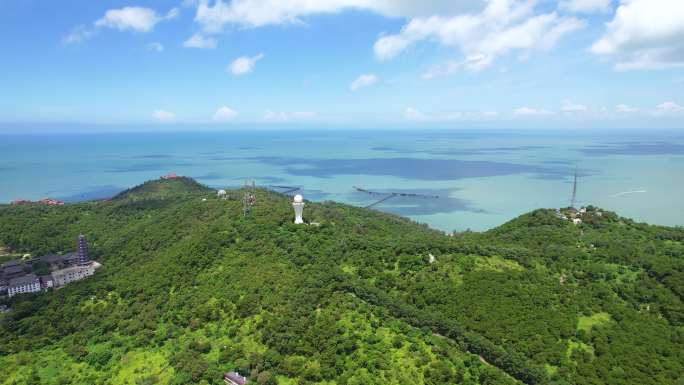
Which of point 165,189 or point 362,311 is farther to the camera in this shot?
point 165,189

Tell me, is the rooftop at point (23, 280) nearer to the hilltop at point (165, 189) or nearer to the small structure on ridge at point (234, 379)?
the small structure on ridge at point (234, 379)

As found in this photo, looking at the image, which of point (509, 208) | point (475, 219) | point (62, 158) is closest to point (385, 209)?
point (475, 219)

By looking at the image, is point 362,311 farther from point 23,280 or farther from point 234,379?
point 23,280

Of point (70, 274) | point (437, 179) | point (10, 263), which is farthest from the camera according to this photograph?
point (437, 179)

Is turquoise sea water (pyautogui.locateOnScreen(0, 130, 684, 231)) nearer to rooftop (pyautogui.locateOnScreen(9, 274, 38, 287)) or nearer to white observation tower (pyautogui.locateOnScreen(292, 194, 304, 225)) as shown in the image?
white observation tower (pyautogui.locateOnScreen(292, 194, 304, 225))

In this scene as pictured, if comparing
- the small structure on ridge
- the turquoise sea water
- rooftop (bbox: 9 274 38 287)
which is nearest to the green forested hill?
the small structure on ridge

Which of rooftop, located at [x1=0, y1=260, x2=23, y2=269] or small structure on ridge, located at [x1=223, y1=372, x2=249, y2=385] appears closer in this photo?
small structure on ridge, located at [x1=223, y1=372, x2=249, y2=385]

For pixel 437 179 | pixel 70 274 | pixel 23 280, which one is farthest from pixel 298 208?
pixel 437 179

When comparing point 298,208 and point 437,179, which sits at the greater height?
point 298,208

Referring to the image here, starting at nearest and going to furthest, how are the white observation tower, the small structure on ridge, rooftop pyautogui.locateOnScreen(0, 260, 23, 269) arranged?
the small structure on ridge, the white observation tower, rooftop pyautogui.locateOnScreen(0, 260, 23, 269)
